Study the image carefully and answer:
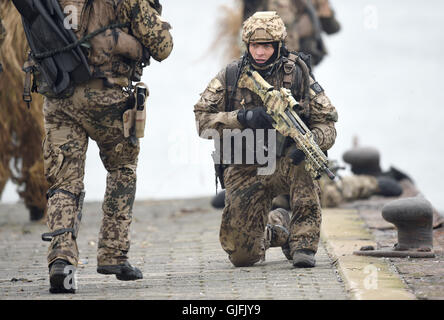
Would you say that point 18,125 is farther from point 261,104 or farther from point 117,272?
point 117,272

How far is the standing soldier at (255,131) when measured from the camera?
29.3 feet

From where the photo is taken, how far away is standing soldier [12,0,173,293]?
809 cm

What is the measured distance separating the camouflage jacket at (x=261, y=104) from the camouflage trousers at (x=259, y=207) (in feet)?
0.92

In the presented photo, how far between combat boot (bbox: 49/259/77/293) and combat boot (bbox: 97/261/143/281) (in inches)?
16.3

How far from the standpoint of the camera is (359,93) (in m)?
43.2

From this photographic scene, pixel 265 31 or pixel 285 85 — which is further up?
pixel 265 31

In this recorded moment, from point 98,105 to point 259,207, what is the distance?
1569mm

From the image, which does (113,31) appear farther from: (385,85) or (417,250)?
(385,85)

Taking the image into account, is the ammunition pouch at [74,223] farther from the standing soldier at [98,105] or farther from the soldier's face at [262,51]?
the soldier's face at [262,51]

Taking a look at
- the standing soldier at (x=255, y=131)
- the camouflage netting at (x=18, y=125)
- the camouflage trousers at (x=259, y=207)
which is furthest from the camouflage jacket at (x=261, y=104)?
the camouflage netting at (x=18, y=125)

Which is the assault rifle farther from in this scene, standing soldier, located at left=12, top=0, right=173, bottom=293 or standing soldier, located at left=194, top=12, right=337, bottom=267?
standing soldier, located at left=12, top=0, right=173, bottom=293

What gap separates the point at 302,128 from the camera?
8.80 m

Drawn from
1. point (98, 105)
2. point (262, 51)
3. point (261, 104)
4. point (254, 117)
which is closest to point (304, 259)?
point (254, 117)

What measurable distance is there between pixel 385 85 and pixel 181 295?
36.8 metres
